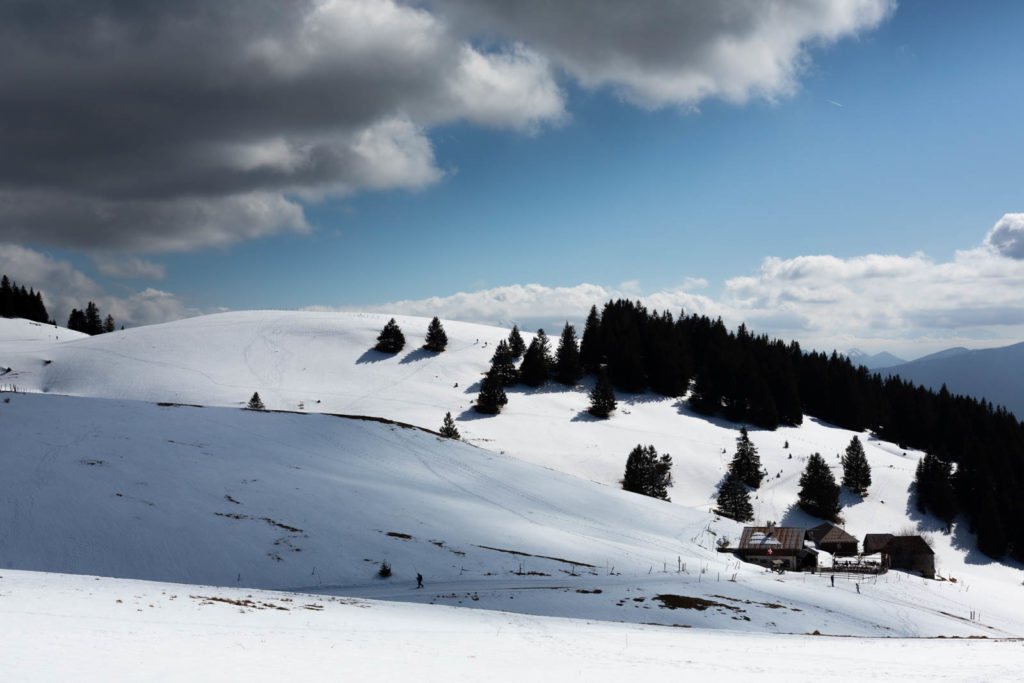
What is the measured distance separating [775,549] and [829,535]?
16.0 metres

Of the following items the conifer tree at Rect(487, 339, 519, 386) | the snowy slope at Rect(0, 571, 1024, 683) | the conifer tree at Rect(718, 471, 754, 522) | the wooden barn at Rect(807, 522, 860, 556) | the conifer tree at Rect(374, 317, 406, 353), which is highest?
the conifer tree at Rect(374, 317, 406, 353)

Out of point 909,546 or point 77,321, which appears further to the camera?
point 77,321

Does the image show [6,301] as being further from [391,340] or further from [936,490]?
[936,490]

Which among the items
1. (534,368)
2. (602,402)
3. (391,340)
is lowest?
(602,402)

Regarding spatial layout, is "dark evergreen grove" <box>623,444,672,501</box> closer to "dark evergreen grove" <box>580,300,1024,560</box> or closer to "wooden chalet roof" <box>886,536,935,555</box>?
"wooden chalet roof" <box>886,536,935,555</box>

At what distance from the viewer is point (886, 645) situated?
19.8 metres

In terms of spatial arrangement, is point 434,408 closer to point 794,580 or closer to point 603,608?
point 794,580

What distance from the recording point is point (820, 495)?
223 ft

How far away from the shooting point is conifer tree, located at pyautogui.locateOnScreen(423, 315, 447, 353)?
347 ft

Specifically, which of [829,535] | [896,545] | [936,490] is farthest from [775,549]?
[936,490]

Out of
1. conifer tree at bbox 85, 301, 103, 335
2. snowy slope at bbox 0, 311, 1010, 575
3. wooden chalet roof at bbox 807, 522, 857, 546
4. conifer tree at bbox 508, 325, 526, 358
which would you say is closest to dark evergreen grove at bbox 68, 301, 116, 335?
conifer tree at bbox 85, 301, 103, 335

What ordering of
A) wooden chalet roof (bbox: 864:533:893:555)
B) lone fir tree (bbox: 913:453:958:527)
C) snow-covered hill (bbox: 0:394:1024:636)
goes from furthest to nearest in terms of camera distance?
lone fir tree (bbox: 913:453:958:527), wooden chalet roof (bbox: 864:533:893:555), snow-covered hill (bbox: 0:394:1024:636)

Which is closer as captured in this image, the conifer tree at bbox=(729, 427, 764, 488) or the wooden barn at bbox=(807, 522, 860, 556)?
the wooden barn at bbox=(807, 522, 860, 556)

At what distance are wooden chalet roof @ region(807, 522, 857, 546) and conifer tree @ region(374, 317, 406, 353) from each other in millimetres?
68549
